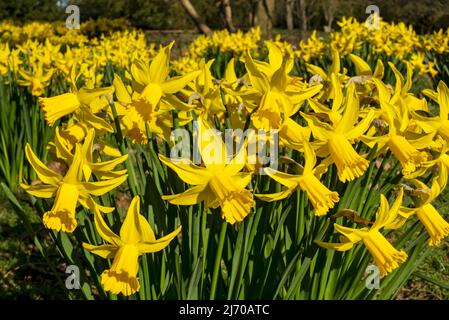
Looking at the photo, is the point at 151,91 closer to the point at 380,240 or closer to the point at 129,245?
the point at 129,245

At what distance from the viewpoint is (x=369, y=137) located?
4.51ft

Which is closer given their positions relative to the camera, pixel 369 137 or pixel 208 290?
pixel 369 137

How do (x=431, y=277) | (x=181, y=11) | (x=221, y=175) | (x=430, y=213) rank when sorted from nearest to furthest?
(x=221, y=175)
(x=430, y=213)
(x=431, y=277)
(x=181, y=11)

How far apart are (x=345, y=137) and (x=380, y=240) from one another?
0.29 m

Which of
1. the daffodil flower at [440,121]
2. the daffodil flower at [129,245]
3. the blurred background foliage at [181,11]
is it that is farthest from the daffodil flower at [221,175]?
the blurred background foliage at [181,11]

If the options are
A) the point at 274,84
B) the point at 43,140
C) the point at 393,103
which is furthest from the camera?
the point at 43,140

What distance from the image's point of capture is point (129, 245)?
1.24 m

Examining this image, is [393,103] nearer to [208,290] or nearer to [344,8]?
[208,290]

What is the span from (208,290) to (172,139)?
491 millimetres

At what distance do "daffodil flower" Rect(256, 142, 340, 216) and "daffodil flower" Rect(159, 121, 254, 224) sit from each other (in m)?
0.11

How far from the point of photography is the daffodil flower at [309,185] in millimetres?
1273

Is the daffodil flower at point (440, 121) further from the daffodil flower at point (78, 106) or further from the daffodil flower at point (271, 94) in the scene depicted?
the daffodil flower at point (78, 106)

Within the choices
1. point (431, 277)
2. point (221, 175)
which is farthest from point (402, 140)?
point (431, 277)
